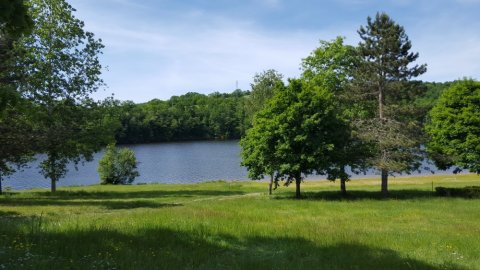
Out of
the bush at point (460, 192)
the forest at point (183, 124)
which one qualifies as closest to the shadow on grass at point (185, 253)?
the bush at point (460, 192)

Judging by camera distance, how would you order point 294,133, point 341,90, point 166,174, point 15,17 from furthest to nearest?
1. point 166,174
2. point 341,90
3. point 294,133
4. point 15,17

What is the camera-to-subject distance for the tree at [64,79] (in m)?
30.6

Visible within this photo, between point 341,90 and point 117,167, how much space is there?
1459 inches

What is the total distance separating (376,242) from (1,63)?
669 inches

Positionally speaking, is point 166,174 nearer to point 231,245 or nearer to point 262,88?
point 262,88

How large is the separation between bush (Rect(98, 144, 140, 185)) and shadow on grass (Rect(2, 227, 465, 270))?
52567mm

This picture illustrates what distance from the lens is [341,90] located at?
38.7m

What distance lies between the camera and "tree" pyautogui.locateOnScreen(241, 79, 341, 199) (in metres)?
30.6

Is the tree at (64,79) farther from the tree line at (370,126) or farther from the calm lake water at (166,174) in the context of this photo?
the calm lake water at (166,174)

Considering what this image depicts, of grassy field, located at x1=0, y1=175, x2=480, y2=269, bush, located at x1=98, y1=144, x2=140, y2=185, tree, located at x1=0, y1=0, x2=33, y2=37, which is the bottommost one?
bush, located at x1=98, y1=144, x2=140, y2=185

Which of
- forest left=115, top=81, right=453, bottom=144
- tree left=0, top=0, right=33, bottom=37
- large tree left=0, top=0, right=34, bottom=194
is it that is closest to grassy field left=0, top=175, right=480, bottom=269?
large tree left=0, top=0, right=34, bottom=194

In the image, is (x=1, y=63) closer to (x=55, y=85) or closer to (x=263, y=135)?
(x=55, y=85)

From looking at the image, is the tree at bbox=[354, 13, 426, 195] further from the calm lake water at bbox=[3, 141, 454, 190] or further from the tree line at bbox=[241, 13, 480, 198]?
the calm lake water at bbox=[3, 141, 454, 190]

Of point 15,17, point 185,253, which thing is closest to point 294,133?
point 185,253
